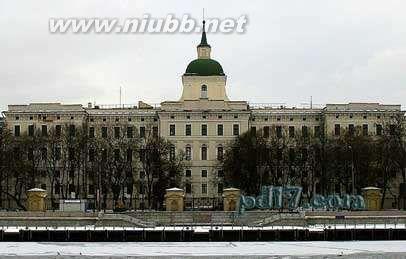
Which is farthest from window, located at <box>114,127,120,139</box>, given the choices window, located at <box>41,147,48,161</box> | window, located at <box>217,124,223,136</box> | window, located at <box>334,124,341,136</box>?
window, located at <box>334,124,341,136</box>

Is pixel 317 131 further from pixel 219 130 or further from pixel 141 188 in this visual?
pixel 141 188

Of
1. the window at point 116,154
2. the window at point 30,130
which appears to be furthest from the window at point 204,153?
the window at point 30,130

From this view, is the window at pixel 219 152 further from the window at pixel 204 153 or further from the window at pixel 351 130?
the window at pixel 351 130

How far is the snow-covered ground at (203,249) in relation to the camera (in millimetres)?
48188

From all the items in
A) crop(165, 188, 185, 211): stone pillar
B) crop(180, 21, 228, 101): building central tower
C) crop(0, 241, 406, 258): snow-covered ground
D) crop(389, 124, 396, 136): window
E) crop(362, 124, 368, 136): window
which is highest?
crop(180, 21, 228, 101): building central tower

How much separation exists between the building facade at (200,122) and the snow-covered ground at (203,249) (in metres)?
55.0

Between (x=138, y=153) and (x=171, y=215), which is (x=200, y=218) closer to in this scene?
(x=171, y=215)

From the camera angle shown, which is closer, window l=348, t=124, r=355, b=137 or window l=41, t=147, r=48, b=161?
window l=348, t=124, r=355, b=137

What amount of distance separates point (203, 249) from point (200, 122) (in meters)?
62.4

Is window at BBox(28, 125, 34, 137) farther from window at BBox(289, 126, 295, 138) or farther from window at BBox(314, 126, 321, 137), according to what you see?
window at BBox(314, 126, 321, 137)

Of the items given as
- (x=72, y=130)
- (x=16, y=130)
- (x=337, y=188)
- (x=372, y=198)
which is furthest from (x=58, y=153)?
(x=372, y=198)

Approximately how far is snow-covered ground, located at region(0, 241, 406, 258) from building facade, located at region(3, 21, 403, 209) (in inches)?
2166

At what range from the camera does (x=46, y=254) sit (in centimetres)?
4750

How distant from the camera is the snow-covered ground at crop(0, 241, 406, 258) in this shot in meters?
48.2
